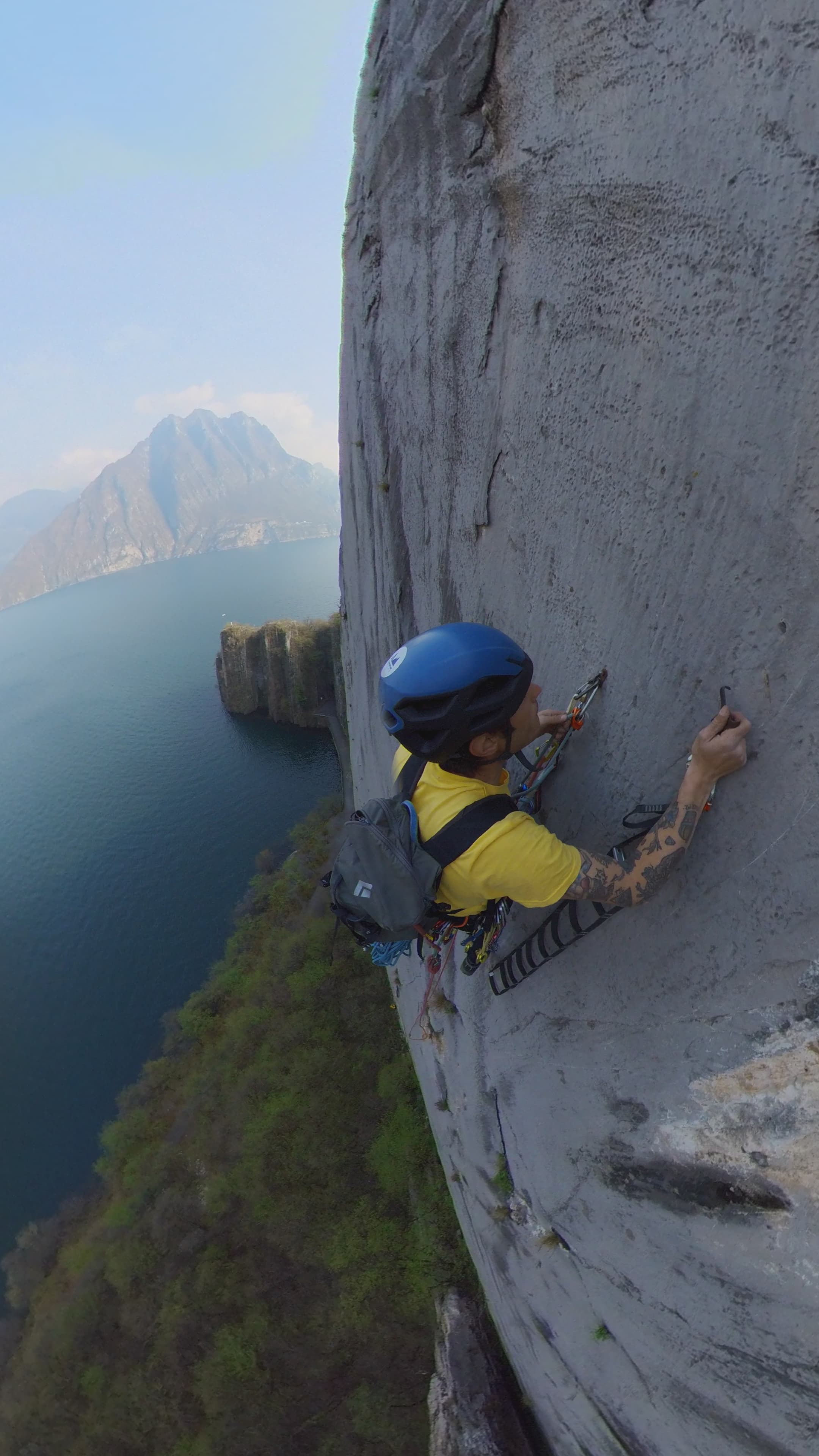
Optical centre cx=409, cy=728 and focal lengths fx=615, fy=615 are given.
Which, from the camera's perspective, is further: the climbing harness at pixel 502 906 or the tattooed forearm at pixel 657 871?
the climbing harness at pixel 502 906

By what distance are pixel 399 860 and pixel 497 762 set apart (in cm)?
44

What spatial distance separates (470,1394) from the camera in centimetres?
500

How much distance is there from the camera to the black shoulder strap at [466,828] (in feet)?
5.94

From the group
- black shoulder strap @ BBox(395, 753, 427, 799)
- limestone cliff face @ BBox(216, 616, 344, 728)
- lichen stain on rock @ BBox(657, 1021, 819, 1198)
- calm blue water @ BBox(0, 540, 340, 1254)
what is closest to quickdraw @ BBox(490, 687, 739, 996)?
lichen stain on rock @ BBox(657, 1021, 819, 1198)

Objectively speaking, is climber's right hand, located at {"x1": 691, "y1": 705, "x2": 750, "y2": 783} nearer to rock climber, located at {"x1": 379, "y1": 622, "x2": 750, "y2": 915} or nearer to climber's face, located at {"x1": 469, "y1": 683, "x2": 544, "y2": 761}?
rock climber, located at {"x1": 379, "y1": 622, "x2": 750, "y2": 915}

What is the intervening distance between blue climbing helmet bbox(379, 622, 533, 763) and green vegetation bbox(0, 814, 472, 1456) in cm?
723

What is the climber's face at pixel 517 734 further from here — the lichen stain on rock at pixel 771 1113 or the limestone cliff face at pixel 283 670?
the limestone cliff face at pixel 283 670

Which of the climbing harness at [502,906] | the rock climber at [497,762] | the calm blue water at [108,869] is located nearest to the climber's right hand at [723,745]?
the rock climber at [497,762]

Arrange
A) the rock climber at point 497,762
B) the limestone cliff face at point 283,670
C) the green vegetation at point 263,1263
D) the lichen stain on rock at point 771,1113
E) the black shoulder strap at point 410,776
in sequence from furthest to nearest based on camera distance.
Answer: the limestone cliff face at point 283,670 < the green vegetation at point 263,1263 < the black shoulder strap at point 410,776 < the rock climber at point 497,762 < the lichen stain on rock at point 771,1113

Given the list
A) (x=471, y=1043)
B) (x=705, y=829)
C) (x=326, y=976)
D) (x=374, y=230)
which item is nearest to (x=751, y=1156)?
(x=705, y=829)

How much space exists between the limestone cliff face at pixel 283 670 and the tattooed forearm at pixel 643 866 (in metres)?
27.8

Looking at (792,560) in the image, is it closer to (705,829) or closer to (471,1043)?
(705,829)

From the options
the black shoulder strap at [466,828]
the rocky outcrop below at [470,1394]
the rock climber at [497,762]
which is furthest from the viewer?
the rocky outcrop below at [470,1394]

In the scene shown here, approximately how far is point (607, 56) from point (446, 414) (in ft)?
4.93
